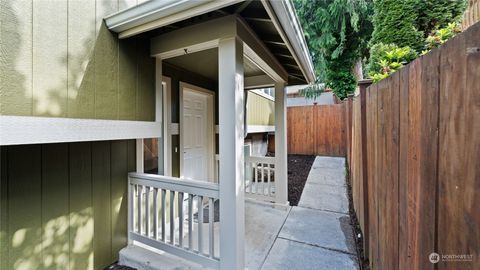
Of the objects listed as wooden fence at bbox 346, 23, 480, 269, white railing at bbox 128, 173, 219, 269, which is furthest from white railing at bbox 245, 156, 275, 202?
wooden fence at bbox 346, 23, 480, 269

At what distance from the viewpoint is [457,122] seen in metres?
0.75

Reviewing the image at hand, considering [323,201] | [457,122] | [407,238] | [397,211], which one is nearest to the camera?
[457,122]

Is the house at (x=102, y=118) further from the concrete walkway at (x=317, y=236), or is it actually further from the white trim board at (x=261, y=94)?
the white trim board at (x=261, y=94)

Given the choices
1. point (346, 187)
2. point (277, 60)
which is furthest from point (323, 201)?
point (277, 60)

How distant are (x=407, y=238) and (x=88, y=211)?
2.89 m

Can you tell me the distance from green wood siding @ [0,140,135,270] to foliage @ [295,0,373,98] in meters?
9.71

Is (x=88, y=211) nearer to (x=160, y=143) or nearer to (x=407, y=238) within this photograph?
(x=160, y=143)

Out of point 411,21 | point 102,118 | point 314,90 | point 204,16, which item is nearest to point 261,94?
point 411,21

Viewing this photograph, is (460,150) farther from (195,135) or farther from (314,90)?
(314,90)

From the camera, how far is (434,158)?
0.90 metres

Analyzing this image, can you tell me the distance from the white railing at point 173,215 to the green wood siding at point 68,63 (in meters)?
0.87

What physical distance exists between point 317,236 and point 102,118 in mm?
3167

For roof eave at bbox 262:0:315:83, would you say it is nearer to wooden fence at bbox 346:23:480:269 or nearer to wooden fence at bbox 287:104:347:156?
wooden fence at bbox 346:23:480:269

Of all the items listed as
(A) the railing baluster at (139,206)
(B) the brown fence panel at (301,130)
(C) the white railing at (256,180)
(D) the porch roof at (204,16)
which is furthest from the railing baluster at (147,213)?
(B) the brown fence panel at (301,130)
